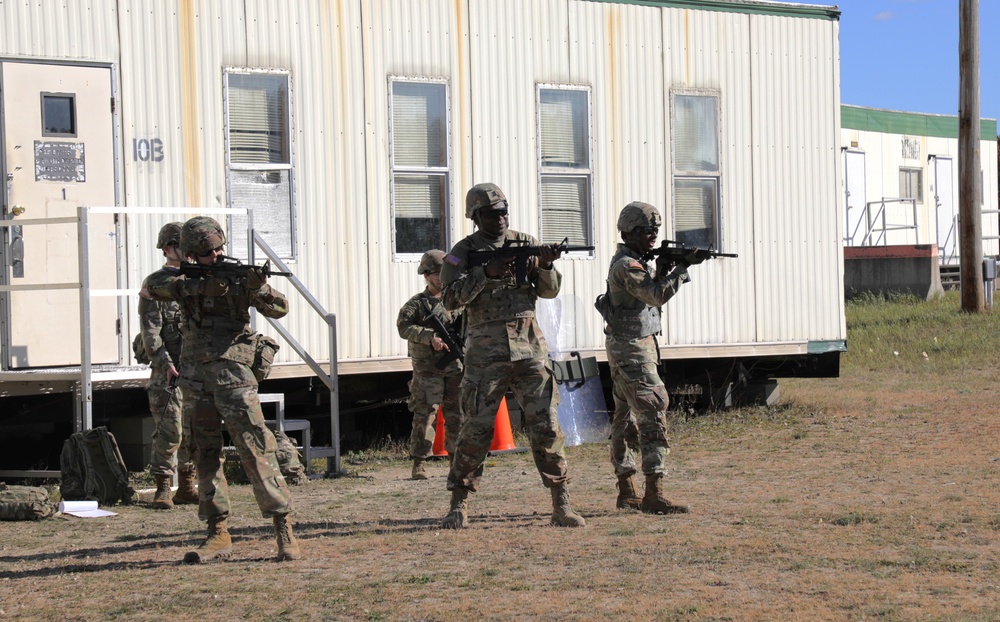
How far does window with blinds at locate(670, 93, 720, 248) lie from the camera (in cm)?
1268

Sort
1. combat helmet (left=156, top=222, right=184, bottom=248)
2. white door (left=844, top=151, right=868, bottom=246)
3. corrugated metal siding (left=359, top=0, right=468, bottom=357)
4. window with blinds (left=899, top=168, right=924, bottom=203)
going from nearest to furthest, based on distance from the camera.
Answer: combat helmet (left=156, top=222, right=184, bottom=248) → corrugated metal siding (left=359, top=0, right=468, bottom=357) → white door (left=844, top=151, right=868, bottom=246) → window with blinds (left=899, top=168, right=924, bottom=203)

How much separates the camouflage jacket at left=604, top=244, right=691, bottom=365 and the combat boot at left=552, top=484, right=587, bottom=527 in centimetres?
93

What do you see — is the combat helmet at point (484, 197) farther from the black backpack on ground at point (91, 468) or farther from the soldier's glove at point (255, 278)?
the black backpack on ground at point (91, 468)

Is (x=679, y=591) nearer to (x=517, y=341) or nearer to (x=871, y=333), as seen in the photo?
(x=517, y=341)

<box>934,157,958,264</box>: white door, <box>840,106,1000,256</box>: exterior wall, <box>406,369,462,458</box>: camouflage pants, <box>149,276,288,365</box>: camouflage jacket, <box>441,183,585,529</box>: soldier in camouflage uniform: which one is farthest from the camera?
<box>934,157,958,264</box>: white door

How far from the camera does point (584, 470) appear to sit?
407 inches

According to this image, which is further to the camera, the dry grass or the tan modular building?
the tan modular building

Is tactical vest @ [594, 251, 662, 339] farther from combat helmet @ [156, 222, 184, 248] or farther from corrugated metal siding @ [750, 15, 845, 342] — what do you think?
corrugated metal siding @ [750, 15, 845, 342]

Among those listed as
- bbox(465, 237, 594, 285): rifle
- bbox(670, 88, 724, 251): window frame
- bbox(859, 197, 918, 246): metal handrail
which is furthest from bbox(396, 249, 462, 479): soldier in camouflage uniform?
bbox(859, 197, 918, 246): metal handrail

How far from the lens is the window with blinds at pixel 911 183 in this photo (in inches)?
1187

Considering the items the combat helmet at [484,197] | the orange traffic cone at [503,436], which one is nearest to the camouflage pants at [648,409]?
the combat helmet at [484,197]

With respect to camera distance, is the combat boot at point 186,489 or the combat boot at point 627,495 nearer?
the combat boot at point 627,495

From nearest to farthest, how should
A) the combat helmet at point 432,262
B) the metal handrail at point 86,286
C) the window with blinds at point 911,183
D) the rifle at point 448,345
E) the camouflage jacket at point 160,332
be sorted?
the camouflage jacket at point 160,332
the metal handrail at point 86,286
the combat helmet at point 432,262
the rifle at point 448,345
the window with blinds at point 911,183

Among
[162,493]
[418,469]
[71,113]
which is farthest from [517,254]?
[71,113]
